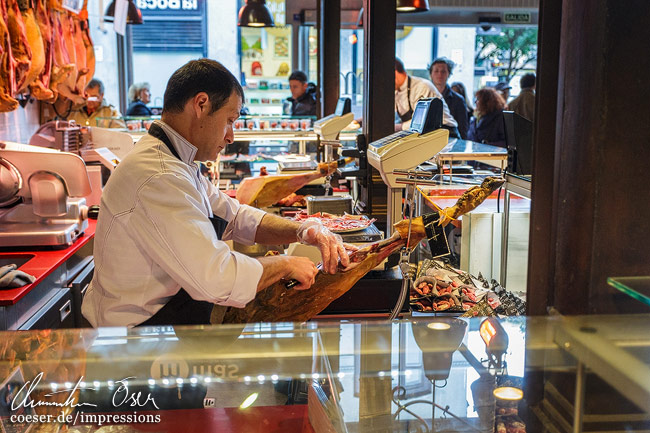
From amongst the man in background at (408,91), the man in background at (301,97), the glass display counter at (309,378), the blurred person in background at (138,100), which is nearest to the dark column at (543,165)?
the glass display counter at (309,378)

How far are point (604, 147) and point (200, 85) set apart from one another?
3.91 ft

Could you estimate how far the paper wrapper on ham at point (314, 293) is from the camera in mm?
1997

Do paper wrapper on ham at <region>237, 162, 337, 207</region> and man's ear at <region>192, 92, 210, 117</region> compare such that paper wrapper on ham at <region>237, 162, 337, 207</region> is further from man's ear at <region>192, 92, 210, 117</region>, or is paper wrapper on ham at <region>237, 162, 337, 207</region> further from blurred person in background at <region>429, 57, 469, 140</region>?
blurred person in background at <region>429, 57, 469, 140</region>

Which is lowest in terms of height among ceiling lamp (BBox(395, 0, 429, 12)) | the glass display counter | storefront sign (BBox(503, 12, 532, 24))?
the glass display counter

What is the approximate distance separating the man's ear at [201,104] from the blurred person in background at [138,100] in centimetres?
824

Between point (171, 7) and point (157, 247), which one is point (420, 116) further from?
point (171, 7)

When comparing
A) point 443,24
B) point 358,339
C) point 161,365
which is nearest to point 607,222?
point 358,339

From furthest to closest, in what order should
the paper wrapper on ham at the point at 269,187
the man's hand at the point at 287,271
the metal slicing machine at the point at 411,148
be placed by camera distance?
1. the paper wrapper on ham at the point at 269,187
2. the metal slicing machine at the point at 411,148
3. the man's hand at the point at 287,271

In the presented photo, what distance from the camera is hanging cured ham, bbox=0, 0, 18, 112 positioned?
4113 millimetres

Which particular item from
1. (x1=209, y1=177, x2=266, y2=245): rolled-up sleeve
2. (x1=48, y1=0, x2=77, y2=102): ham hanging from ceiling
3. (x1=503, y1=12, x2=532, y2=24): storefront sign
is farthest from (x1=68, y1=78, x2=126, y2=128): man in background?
(x1=503, y1=12, x2=532, y2=24): storefront sign

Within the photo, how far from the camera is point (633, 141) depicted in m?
1.33

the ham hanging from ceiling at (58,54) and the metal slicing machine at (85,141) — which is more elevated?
the ham hanging from ceiling at (58,54)

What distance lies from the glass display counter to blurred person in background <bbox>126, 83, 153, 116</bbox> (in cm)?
908

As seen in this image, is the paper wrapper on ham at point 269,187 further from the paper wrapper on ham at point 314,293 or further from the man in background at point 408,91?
the man in background at point 408,91
